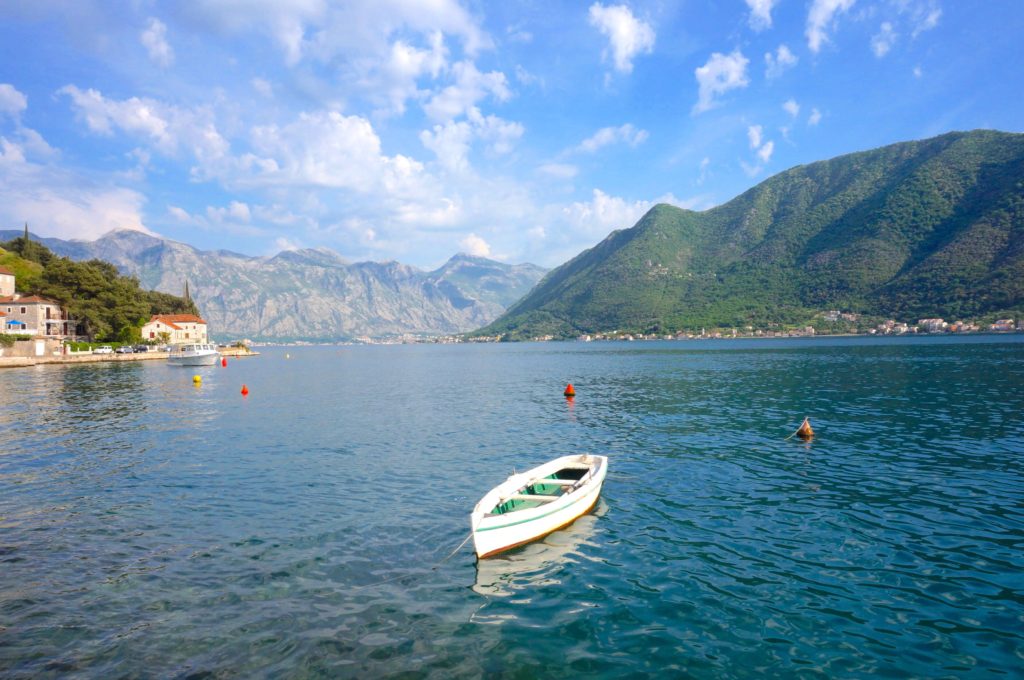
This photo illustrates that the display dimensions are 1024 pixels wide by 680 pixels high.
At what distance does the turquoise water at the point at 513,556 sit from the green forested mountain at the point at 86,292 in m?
122

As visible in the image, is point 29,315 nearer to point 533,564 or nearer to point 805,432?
point 533,564

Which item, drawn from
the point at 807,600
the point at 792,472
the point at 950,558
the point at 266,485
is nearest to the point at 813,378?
the point at 792,472

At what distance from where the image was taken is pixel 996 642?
11.5 metres

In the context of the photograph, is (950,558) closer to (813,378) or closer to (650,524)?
(650,524)

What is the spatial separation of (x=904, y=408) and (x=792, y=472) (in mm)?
26100

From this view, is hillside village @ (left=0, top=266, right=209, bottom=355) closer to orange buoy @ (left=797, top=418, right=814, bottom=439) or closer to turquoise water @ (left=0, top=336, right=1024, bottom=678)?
turquoise water @ (left=0, top=336, right=1024, bottom=678)

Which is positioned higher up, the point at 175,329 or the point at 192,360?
the point at 175,329

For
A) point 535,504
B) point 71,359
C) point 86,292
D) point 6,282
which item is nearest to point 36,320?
point 71,359

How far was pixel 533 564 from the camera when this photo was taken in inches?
647

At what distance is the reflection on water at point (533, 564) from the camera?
585 inches

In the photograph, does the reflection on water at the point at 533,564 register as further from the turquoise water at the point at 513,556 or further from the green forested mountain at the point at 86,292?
the green forested mountain at the point at 86,292

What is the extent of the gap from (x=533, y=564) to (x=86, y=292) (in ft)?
542

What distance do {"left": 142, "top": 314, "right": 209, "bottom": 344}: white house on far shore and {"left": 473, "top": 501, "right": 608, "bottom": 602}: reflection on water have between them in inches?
6636

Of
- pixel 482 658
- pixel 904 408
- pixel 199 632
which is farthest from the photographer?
pixel 904 408
